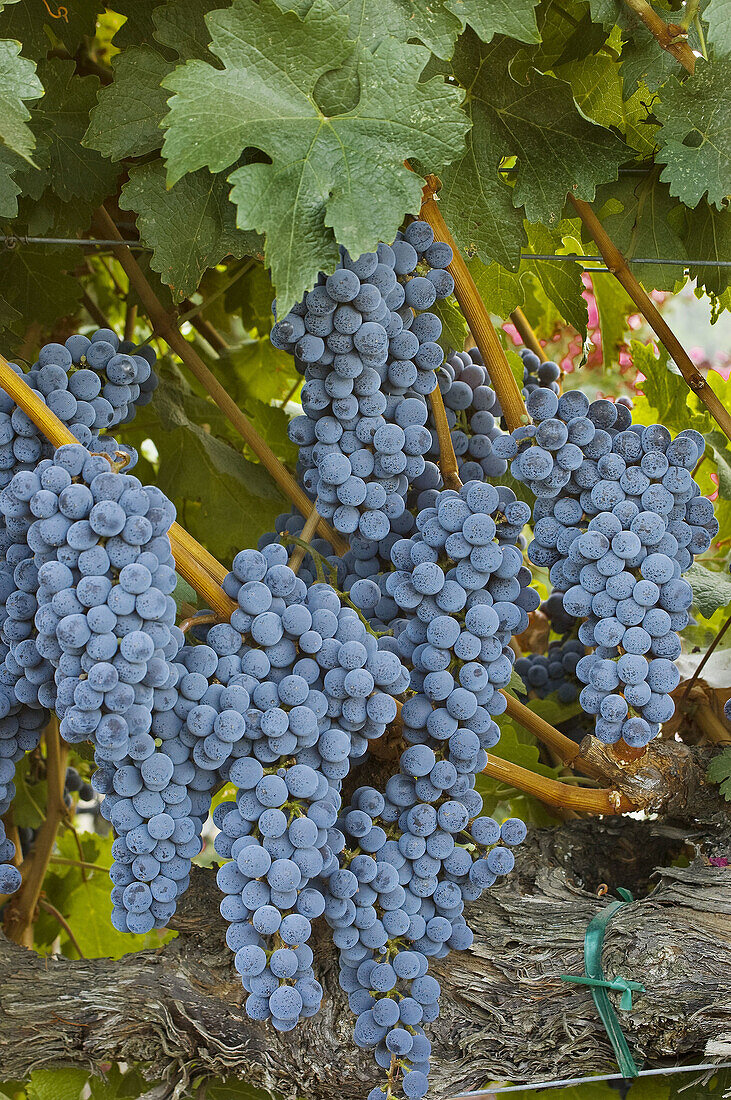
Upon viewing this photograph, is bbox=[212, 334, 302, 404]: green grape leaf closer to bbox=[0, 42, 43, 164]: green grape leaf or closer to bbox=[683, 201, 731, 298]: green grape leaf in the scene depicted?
bbox=[683, 201, 731, 298]: green grape leaf

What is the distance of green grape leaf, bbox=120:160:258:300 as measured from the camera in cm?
80

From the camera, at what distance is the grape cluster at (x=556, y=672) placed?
1.12m

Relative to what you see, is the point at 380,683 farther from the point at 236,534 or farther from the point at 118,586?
the point at 236,534

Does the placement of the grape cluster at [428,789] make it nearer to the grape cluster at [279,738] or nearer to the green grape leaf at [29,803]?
the grape cluster at [279,738]

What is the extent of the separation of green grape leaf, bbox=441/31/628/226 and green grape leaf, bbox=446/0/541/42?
11 cm

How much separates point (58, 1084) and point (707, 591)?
2.89 ft

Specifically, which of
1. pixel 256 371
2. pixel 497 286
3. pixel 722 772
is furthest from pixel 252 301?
pixel 722 772

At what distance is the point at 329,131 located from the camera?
70cm

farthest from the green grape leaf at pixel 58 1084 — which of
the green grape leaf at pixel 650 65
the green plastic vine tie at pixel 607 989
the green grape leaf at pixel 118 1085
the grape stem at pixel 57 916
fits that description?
the green grape leaf at pixel 650 65

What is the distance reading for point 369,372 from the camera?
75 centimetres

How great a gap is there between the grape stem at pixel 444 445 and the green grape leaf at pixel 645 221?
263 millimetres

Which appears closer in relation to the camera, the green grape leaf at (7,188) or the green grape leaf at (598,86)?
the green grape leaf at (7,188)

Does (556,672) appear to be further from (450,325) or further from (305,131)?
(305,131)

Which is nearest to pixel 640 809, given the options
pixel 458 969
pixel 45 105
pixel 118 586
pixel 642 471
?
pixel 458 969
